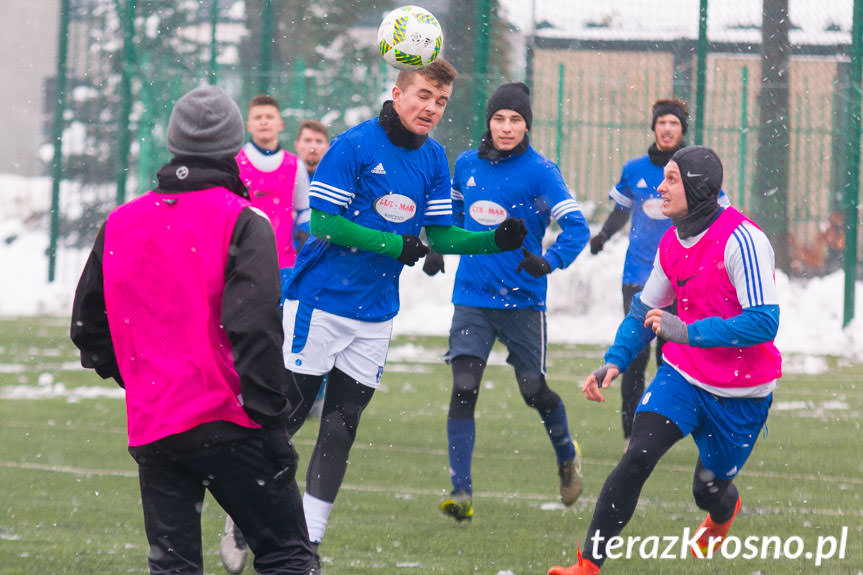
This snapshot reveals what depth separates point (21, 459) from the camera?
7281 millimetres

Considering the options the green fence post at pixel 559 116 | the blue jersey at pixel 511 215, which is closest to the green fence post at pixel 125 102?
the green fence post at pixel 559 116

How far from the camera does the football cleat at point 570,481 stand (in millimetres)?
6215

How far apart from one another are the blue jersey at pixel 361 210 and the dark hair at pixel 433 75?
8.1 inches

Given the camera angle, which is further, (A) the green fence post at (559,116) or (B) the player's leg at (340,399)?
(A) the green fence post at (559,116)

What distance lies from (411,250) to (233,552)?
135 centimetres

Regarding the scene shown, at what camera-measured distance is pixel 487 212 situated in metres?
6.38

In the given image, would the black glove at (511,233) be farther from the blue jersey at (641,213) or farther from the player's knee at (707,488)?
the blue jersey at (641,213)

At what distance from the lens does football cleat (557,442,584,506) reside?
6215 millimetres

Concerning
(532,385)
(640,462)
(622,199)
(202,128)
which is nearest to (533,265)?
(532,385)

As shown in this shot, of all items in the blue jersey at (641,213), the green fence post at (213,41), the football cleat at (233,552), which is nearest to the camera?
the football cleat at (233,552)

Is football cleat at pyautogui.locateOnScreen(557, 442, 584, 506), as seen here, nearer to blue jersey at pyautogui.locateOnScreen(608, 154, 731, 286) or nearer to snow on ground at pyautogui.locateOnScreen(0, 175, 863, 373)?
blue jersey at pyautogui.locateOnScreen(608, 154, 731, 286)

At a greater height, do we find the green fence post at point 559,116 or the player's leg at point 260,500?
the green fence post at point 559,116

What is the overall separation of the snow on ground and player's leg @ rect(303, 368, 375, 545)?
845 centimetres

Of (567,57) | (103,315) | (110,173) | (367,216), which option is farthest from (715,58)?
(103,315)
